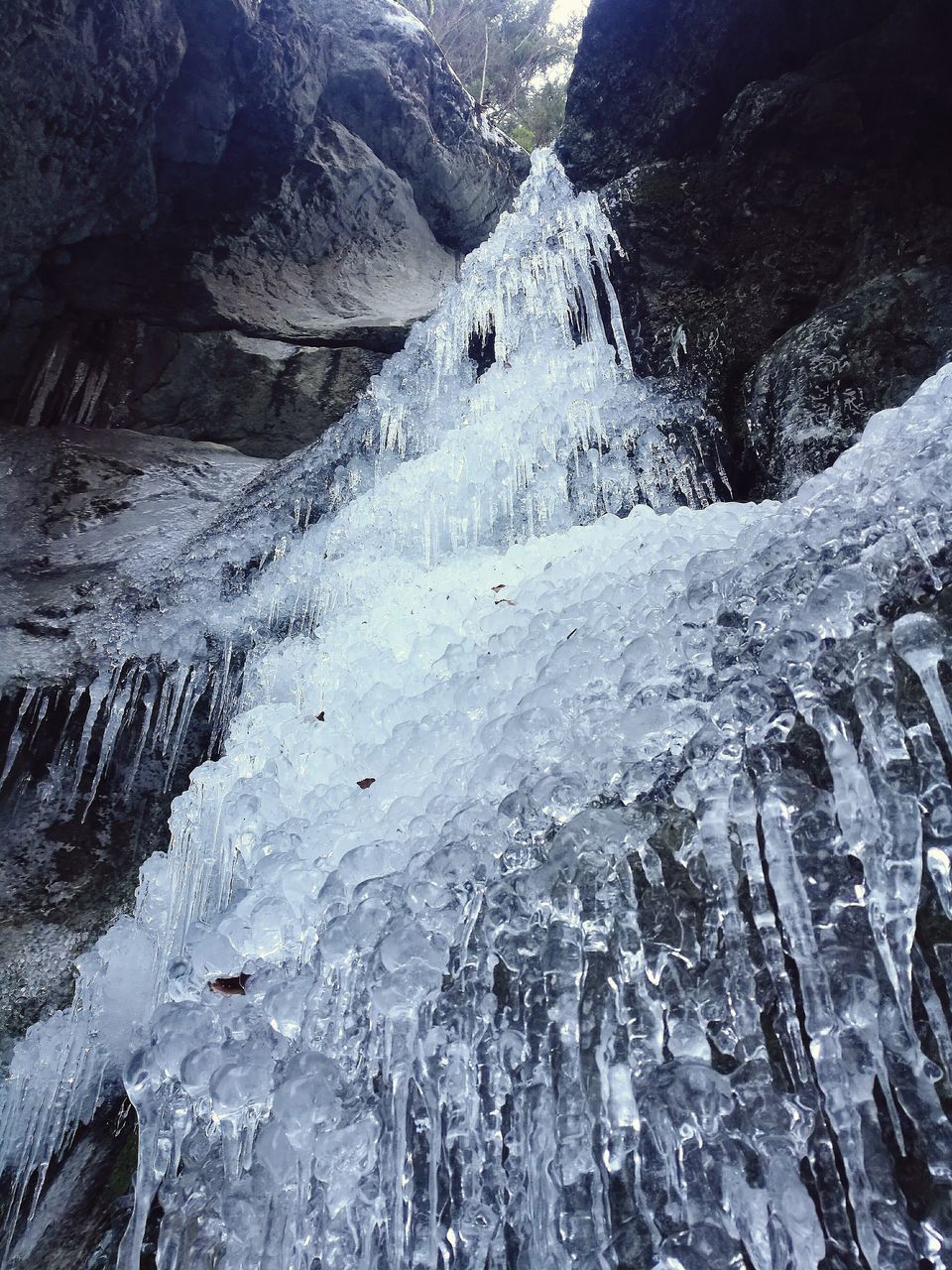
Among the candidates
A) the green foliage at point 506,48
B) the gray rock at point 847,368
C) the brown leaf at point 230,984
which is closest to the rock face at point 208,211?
the gray rock at point 847,368

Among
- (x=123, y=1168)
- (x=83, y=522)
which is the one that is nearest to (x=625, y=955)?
(x=123, y=1168)

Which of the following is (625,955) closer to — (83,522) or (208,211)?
(83,522)

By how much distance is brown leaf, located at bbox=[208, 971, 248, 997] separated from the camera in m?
1.65

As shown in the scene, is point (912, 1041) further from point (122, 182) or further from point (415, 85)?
point (415, 85)

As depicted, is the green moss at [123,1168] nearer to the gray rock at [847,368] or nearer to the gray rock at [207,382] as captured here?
the gray rock at [847,368]

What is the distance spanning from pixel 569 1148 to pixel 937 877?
0.64 metres

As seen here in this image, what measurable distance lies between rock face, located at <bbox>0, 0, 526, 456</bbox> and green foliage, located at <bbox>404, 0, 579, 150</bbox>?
501cm

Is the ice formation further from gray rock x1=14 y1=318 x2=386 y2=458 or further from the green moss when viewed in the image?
gray rock x1=14 y1=318 x2=386 y2=458

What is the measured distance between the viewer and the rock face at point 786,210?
3.75m

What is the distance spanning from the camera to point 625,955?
4.12 feet

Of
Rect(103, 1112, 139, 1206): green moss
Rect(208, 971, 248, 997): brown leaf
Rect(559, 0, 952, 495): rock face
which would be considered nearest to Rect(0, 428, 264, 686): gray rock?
Rect(103, 1112, 139, 1206): green moss

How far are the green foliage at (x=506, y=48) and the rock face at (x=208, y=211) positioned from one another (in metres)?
5.01

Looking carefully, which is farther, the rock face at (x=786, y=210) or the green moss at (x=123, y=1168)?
the rock face at (x=786, y=210)

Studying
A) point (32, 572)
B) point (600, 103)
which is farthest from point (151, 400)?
point (600, 103)
